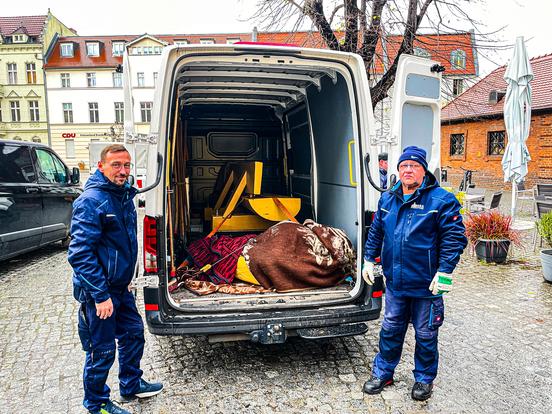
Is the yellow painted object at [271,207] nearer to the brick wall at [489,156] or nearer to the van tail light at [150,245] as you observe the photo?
the van tail light at [150,245]

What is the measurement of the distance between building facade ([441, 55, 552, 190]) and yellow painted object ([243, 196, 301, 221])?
13.0 m

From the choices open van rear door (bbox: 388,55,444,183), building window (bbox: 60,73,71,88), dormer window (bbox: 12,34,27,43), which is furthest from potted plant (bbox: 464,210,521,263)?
dormer window (bbox: 12,34,27,43)

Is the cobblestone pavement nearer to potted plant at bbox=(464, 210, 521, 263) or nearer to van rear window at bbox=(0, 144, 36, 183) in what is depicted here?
potted plant at bbox=(464, 210, 521, 263)

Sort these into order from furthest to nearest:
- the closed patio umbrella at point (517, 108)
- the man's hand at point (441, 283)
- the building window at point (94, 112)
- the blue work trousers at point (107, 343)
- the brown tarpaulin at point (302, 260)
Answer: the building window at point (94, 112)
the closed patio umbrella at point (517, 108)
the brown tarpaulin at point (302, 260)
the man's hand at point (441, 283)
the blue work trousers at point (107, 343)

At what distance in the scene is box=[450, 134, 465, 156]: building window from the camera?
2186 centimetres

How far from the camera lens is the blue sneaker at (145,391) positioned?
126 inches

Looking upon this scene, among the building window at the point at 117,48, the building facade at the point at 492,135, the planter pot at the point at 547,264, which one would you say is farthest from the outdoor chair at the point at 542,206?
the building window at the point at 117,48

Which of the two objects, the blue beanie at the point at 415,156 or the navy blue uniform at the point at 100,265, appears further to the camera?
the blue beanie at the point at 415,156

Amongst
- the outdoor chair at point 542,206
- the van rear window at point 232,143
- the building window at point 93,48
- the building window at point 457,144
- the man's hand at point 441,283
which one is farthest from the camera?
the building window at point 93,48

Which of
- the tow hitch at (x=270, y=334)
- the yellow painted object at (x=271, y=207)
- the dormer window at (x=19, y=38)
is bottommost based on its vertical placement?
the tow hitch at (x=270, y=334)

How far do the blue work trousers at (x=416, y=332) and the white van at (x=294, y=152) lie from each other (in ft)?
0.78

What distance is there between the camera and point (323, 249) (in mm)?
3998

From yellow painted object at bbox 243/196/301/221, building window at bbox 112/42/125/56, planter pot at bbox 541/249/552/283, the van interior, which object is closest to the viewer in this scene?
the van interior

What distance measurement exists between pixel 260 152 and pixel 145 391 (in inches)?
148
